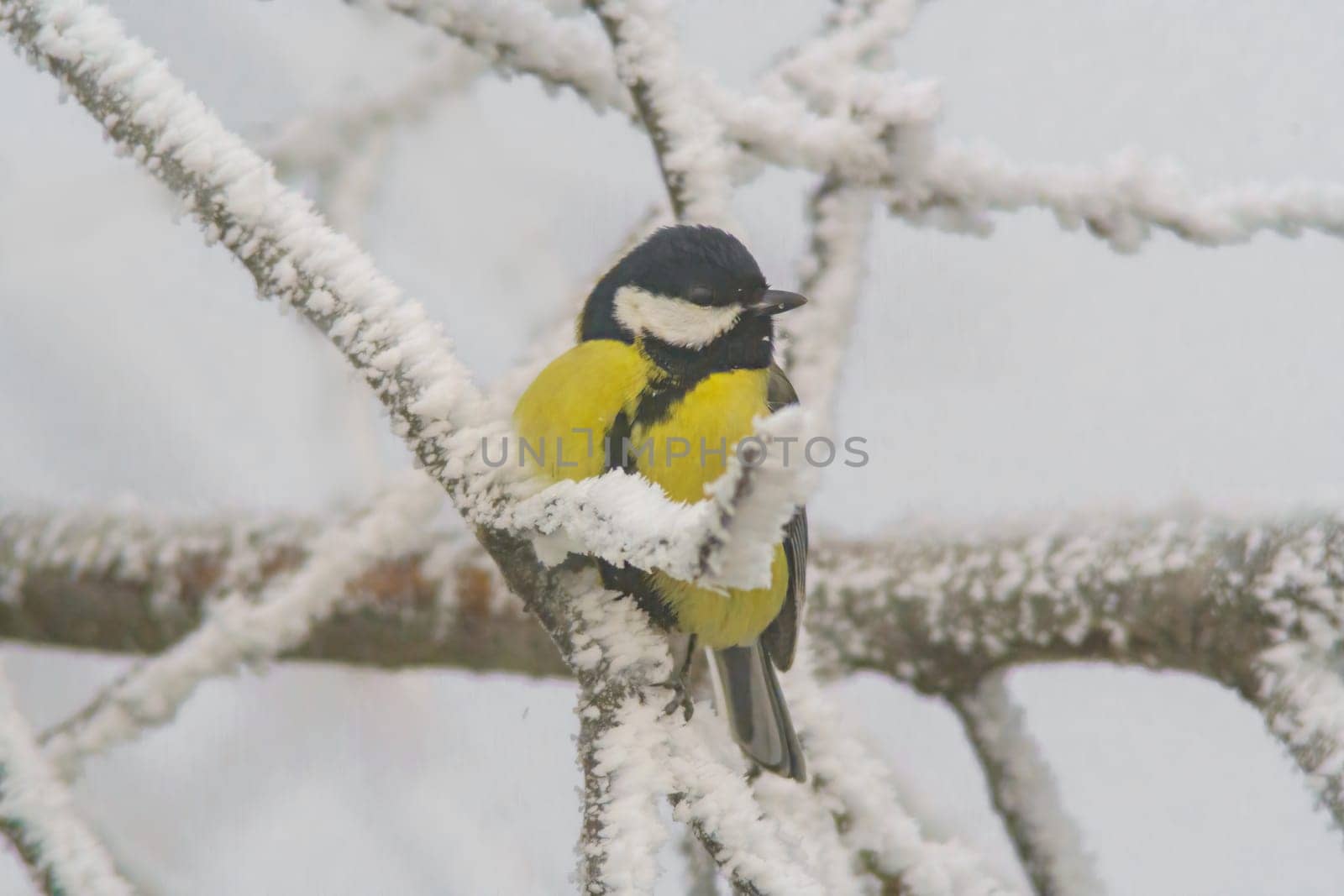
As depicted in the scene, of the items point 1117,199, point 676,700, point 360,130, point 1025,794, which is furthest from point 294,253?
point 360,130

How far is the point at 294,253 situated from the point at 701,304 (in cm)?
44

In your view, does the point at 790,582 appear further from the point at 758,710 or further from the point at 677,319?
the point at 677,319

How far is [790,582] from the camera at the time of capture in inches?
39.8

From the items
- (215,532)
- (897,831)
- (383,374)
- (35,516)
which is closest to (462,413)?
(383,374)

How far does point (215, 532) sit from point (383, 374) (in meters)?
0.80

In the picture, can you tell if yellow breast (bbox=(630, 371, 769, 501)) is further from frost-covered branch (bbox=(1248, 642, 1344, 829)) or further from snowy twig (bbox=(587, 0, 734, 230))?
frost-covered branch (bbox=(1248, 642, 1344, 829))

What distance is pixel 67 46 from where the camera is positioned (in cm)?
63

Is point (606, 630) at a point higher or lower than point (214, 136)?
lower

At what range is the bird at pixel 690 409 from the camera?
2.85 feet

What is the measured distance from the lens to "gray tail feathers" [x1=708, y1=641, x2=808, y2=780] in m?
0.98

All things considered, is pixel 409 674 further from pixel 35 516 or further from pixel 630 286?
pixel 630 286

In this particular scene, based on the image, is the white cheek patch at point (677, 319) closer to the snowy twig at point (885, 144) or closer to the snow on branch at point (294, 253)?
the snowy twig at point (885, 144)

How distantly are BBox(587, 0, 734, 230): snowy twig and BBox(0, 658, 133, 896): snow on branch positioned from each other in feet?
1.94

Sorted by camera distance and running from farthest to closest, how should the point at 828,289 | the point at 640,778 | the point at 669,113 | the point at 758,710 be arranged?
the point at 828,289
the point at 758,710
the point at 669,113
the point at 640,778
